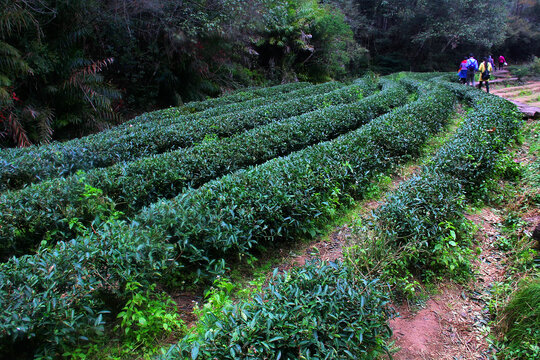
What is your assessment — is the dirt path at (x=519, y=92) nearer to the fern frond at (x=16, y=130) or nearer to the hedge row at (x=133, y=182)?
the hedge row at (x=133, y=182)

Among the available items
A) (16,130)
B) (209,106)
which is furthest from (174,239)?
(209,106)

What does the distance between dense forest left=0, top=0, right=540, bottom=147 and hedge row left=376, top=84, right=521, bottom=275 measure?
9.33m

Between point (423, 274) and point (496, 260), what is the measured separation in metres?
1.02

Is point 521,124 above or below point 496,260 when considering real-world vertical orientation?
above

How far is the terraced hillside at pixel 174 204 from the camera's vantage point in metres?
Answer: 2.41

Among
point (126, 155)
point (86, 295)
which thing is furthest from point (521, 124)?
point (86, 295)

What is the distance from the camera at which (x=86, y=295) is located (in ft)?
7.97

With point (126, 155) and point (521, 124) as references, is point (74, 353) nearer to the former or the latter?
point (126, 155)

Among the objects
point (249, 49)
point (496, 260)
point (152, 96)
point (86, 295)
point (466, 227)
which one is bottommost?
point (496, 260)

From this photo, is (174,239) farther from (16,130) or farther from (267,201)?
(16,130)

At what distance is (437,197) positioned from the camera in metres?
3.80

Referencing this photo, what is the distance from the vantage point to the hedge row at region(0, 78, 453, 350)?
7.47ft

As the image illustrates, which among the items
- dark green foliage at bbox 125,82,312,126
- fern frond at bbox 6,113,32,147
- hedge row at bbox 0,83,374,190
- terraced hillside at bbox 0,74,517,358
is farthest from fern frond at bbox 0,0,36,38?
terraced hillside at bbox 0,74,517,358

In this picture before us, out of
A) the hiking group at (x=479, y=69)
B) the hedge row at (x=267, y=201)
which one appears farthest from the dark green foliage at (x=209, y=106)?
the hiking group at (x=479, y=69)
